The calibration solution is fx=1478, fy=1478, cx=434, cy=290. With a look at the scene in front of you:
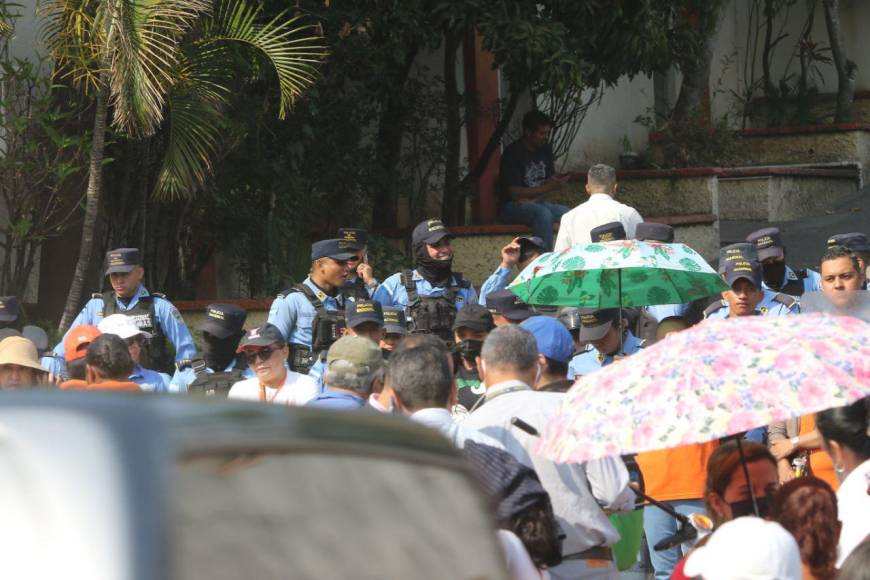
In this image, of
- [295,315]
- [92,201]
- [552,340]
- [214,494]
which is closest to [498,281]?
[295,315]

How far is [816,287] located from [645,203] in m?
6.50

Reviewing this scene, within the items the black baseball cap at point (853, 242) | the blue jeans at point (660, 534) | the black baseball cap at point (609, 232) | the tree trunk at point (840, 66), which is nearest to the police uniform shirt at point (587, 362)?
the blue jeans at point (660, 534)

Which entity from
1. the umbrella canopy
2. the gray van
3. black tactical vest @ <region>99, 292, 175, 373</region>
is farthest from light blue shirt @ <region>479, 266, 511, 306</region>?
the gray van

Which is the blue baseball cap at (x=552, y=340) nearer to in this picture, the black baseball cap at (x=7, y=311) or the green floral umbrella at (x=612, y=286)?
the green floral umbrella at (x=612, y=286)

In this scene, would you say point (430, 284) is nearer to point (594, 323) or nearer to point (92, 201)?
point (594, 323)

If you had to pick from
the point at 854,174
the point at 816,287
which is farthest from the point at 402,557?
the point at 854,174

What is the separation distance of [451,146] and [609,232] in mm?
5297

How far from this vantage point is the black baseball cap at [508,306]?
8.31 metres

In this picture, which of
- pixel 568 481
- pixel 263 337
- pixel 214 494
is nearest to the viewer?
pixel 214 494

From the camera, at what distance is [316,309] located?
8.72 m

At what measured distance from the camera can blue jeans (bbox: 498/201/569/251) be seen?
43.8 feet

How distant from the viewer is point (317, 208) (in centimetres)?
1291

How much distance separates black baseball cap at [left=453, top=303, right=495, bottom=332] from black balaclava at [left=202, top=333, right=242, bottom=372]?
52.0 inches

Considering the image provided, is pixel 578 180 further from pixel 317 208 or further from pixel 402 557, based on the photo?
pixel 402 557
